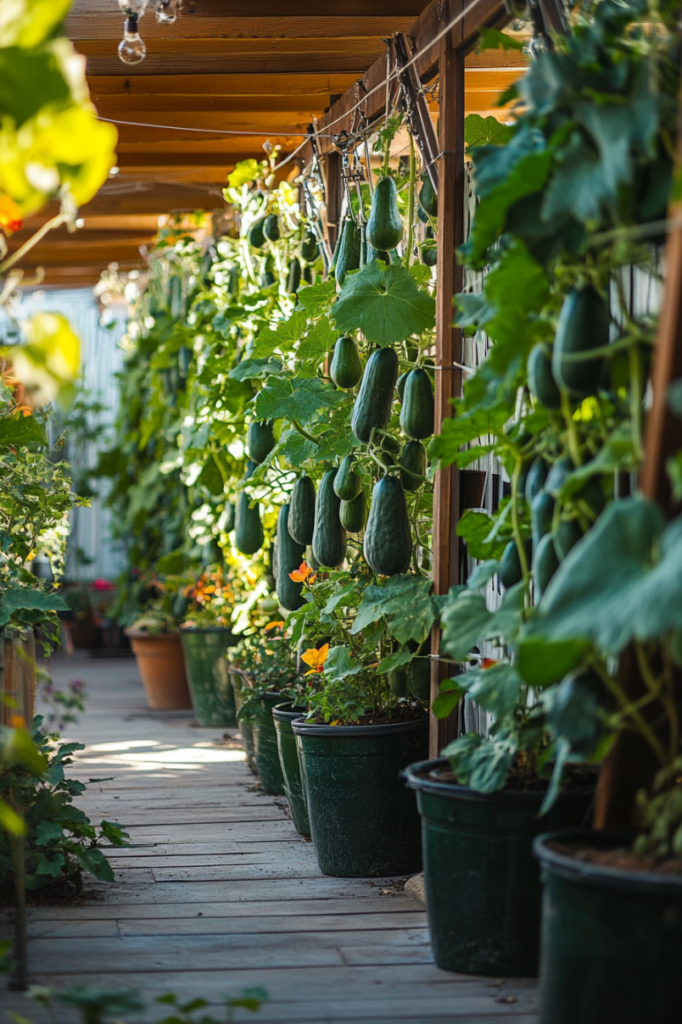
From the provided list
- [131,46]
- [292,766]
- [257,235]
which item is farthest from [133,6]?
[292,766]

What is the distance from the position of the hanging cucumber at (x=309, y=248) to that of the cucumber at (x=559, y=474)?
7.37 ft

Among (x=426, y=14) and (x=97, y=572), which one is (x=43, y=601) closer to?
(x=426, y=14)

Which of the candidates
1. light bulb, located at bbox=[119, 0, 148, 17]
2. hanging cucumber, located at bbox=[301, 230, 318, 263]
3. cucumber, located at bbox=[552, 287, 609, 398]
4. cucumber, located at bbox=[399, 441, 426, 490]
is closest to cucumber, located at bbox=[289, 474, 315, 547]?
cucumber, located at bbox=[399, 441, 426, 490]

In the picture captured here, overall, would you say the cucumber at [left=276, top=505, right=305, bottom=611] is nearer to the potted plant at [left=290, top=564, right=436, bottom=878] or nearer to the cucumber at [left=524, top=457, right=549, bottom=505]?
the potted plant at [left=290, top=564, right=436, bottom=878]

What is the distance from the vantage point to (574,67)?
1.78 m

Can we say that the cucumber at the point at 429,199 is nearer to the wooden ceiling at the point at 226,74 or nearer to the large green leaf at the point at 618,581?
the wooden ceiling at the point at 226,74

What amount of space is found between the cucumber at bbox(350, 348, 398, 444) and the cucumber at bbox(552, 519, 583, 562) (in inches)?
44.3

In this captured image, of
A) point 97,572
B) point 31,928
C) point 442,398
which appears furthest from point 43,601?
point 97,572

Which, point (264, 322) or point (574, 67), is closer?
point (574, 67)

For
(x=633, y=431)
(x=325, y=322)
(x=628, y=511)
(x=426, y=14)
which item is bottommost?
(x=628, y=511)

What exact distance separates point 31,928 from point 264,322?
2.02 meters

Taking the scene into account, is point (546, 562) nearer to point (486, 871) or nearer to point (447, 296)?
point (486, 871)

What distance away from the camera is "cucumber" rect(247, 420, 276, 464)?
396 cm

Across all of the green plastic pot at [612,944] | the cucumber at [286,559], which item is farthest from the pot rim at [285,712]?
the green plastic pot at [612,944]
